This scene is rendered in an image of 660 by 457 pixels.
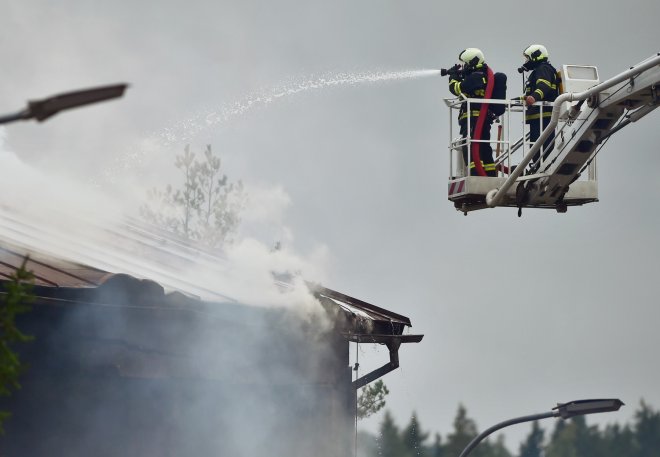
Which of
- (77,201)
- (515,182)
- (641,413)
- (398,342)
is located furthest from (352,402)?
(641,413)

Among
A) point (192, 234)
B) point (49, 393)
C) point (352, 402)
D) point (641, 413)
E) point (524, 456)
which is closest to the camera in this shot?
point (49, 393)

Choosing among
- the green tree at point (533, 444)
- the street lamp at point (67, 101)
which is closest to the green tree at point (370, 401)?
the green tree at point (533, 444)

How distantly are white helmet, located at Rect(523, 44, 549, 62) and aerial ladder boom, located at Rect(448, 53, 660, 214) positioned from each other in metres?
0.70

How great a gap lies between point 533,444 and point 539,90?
21.9 ft

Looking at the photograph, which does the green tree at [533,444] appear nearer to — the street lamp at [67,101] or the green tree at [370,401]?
the green tree at [370,401]

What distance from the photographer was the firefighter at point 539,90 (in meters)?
14.1

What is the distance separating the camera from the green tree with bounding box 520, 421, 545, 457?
59.6ft

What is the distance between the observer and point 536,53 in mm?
14461

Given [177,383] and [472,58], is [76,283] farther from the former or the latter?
[472,58]

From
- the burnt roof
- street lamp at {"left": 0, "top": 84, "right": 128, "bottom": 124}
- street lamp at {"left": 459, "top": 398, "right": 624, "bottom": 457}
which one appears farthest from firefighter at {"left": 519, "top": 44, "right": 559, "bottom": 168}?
street lamp at {"left": 0, "top": 84, "right": 128, "bottom": 124}

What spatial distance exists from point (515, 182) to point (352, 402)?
134 inches

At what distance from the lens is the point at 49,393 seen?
412 inches

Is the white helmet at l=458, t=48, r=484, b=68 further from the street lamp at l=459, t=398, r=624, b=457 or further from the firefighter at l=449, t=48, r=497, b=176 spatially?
the street lamp at l=459, t=398, r=624, b=457

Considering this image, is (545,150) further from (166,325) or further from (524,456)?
(524,456)
